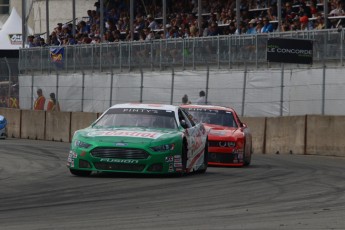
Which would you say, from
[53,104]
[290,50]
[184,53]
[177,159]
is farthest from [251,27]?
[177,159]

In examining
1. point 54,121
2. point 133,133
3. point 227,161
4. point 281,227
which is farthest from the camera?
point 54,121

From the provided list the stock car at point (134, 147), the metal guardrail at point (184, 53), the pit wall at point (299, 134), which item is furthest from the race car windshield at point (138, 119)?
the metal guardrail at point (184, 53)

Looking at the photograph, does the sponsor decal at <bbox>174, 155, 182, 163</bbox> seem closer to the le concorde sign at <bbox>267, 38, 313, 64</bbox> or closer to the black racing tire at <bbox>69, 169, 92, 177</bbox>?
the black racing tire at <bbox>69, 169, 92, 177</bbox>

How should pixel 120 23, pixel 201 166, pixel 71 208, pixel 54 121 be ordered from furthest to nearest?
pixel 120 23 < pixel 54 121 < pixel 201 166 < pixel 71 208

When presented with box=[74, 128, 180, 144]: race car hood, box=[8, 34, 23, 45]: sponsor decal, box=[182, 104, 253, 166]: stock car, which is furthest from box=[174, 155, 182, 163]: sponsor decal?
box=[8, 34, 23, 45]: sponsor decal

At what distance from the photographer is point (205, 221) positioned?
10.8 m

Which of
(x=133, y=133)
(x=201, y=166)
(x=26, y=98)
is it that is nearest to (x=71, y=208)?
(x=133, y=133)

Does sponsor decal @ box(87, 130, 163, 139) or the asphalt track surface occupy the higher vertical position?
sponsor decal @ box(87, 130, 163, 139)

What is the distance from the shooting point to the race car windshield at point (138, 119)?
1820 centimetres

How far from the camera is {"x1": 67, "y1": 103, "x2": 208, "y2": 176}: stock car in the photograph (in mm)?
17062

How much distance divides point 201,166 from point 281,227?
28.6ft

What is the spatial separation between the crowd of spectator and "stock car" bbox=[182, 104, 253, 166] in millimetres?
7316

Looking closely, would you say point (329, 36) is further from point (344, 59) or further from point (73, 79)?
point (73, 79)

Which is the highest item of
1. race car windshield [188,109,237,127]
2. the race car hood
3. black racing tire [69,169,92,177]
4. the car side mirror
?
the car side mirror
